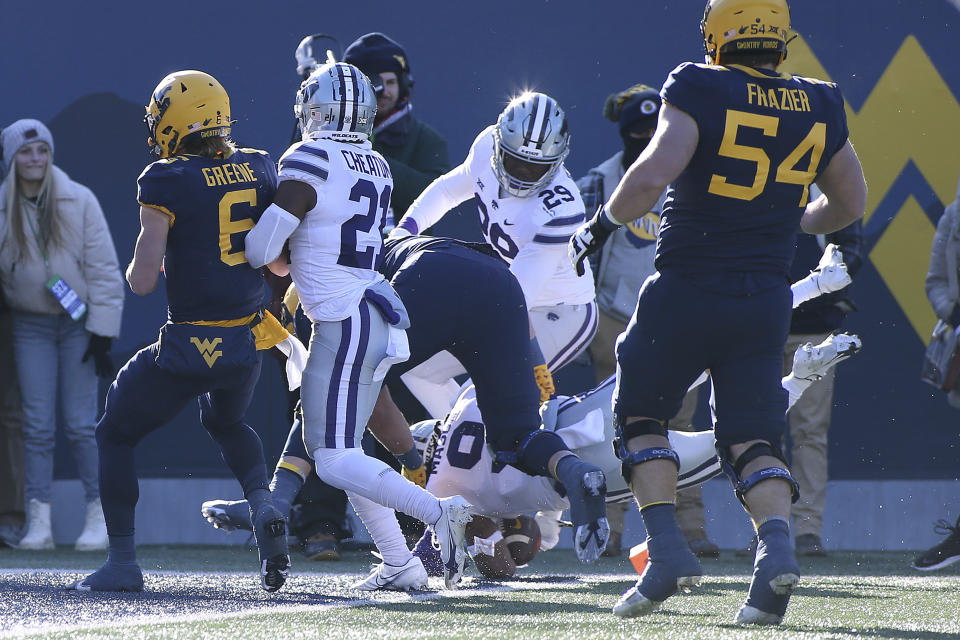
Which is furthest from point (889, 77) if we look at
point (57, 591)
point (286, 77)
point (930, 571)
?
point (57, 591)

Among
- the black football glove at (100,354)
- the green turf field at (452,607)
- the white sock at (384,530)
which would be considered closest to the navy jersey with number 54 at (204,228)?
the white sock at (384,530)

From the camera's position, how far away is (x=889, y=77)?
782 cm

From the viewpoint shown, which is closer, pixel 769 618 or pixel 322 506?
pixel 769 618

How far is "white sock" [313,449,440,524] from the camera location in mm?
4328

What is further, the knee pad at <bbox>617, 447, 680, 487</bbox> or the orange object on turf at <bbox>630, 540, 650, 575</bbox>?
the orange object on turf at <bbox>630, 540, 650, 575</bbox>

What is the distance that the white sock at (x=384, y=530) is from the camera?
4.57 metres

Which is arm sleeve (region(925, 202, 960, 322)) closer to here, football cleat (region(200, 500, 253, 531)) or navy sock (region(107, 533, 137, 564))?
football cleat (region(200, 500, 253, 531))

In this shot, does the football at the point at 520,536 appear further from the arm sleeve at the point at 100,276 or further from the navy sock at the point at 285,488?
the arm sleeve at the point at 100,276

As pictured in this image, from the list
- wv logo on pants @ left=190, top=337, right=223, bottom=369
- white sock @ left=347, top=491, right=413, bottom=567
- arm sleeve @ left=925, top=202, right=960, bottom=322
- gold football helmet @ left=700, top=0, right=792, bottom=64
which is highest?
gold football helmet @ left=700, top=0, right=792, bottom=64

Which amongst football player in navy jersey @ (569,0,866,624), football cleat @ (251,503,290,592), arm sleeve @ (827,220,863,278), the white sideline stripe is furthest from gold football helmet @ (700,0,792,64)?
arm sleeve @ (827,220,863,278)

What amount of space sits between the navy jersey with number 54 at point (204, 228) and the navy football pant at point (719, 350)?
139 cm

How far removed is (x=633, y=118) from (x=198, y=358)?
329cm

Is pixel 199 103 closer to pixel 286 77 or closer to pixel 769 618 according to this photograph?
pixel 769 618

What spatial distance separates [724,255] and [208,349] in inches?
66.4
